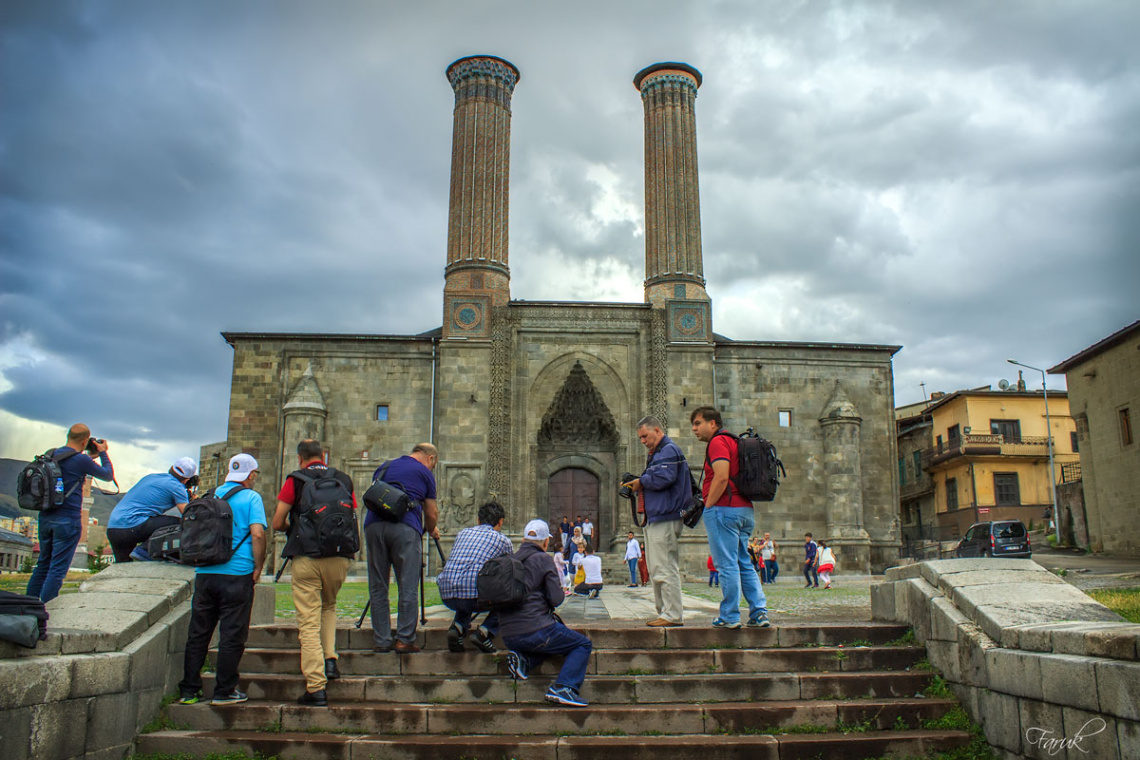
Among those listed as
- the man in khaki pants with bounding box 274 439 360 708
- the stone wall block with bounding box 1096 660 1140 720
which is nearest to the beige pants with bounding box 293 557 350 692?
the man in khaki pants with bounding box 274 439 360 708

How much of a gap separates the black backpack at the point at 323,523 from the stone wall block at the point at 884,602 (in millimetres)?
4155

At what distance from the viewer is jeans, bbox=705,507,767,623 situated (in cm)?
628

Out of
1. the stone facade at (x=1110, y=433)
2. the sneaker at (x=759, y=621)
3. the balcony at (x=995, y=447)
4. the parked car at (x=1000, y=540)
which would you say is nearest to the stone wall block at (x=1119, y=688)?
the sneaker at (x=759, y=621)

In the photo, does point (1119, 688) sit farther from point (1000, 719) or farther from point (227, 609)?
point (227, 609)

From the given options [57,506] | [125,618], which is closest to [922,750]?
[125,618]

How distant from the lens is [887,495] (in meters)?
23.9

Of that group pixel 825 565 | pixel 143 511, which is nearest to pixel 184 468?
pixel 143 511

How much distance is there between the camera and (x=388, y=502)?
5.90 metres

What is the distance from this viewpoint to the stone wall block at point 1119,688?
3.88 metres

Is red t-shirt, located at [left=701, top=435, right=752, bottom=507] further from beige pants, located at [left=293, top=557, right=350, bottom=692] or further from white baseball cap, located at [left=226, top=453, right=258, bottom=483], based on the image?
white baseball cap, located at [left=226, top=453, right=258, bottom=483]

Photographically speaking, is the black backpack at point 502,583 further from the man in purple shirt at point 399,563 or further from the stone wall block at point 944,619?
the stone wall block at point 944,619

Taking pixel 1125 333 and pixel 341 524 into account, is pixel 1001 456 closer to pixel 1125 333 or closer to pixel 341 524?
pixel 1125 333

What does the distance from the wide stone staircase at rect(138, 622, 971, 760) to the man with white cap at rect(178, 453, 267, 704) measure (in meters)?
0.17

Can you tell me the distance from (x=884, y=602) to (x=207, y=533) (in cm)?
515
